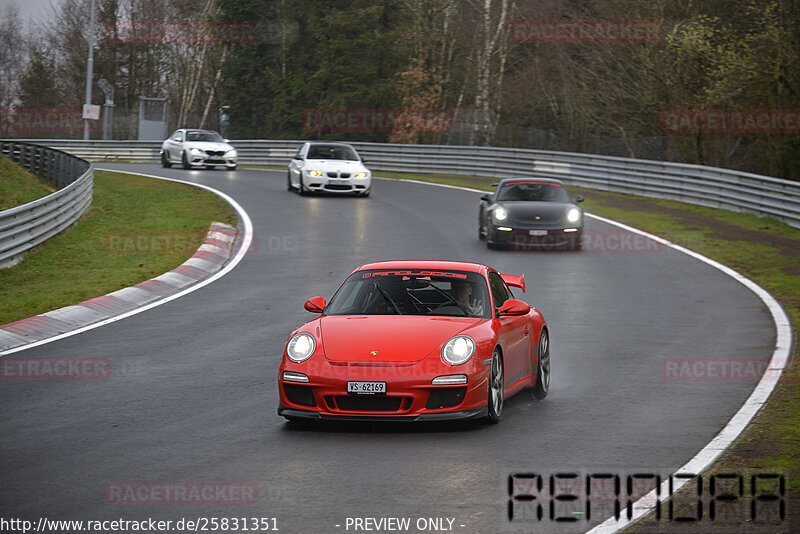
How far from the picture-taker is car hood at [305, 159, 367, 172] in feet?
106

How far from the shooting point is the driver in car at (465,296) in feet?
31.6

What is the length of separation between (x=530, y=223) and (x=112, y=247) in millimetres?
8443

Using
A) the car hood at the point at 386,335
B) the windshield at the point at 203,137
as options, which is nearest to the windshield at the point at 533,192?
the car hood at the point at 386,335

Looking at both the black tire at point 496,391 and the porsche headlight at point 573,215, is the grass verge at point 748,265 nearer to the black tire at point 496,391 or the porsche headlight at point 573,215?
the black tire at point 496,391

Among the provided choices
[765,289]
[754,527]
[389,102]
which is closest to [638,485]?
[754,527]

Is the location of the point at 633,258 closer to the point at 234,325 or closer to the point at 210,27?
the point at 234,325

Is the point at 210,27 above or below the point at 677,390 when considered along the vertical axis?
above

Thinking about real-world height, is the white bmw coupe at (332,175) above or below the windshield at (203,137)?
below

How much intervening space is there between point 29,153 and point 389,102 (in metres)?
31.5

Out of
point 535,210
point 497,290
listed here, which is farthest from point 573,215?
point 497,290

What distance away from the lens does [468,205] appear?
30.8 metres
